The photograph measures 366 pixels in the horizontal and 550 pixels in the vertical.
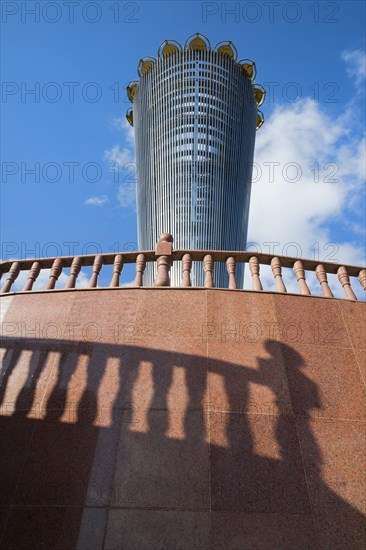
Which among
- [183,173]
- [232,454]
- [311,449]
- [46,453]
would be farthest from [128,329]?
[183,173]

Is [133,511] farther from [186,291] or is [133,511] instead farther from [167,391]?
[186,291]

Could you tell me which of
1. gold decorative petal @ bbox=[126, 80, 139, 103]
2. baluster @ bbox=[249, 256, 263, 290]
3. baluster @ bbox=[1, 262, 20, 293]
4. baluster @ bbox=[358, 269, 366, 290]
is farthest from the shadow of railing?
gold decorative petal @ bbox=[126, 80, 139, 103]

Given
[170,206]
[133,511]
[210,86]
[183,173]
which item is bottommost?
[170,206]

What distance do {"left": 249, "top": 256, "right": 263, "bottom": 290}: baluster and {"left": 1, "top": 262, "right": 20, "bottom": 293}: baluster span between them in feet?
13.2

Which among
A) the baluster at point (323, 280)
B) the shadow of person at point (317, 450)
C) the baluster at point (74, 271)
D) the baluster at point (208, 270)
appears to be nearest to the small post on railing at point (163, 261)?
the baluster at point (208, 270)

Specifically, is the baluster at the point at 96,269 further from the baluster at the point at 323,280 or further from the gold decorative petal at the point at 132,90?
the gold decorative petal at the point at 132,90

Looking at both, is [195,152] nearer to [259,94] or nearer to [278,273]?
[259,94]

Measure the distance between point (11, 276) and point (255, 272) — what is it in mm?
4114

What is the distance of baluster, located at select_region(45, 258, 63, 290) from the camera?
6.20 metres

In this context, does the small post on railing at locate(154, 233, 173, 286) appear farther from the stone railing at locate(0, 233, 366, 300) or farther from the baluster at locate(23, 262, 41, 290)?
the baluster at locate(23, 262, 41, 290)

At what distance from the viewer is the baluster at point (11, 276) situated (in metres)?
6.38

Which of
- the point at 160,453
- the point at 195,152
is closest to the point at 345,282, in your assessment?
the point at 160,453

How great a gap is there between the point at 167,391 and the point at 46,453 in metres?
1.42

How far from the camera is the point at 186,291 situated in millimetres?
5727
